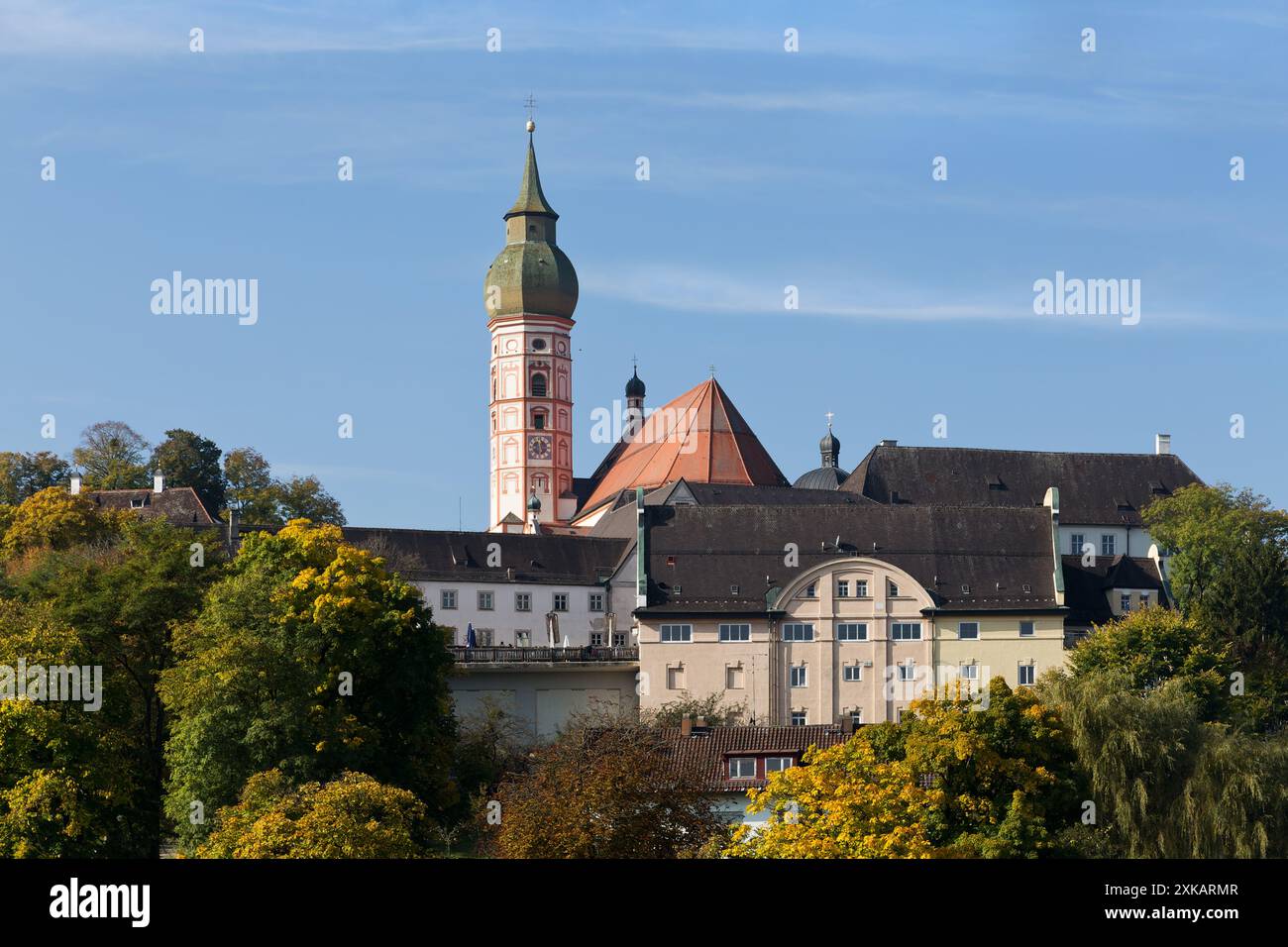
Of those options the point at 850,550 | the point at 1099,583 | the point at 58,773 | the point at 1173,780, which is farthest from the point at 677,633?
the point at 58,773

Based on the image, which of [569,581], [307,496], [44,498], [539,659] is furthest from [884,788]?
[307,496]

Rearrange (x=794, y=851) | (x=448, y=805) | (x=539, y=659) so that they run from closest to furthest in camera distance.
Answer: (x=794, y=851) → (x=448, y=805) → (x=539, y=659)

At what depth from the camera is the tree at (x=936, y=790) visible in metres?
47.3

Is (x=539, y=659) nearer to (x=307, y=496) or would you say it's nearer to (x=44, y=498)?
(x=44, y=498)

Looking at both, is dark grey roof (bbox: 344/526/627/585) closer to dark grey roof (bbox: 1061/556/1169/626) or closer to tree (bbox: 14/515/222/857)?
dark grey roof (bbox: 1061/556/1169/626)

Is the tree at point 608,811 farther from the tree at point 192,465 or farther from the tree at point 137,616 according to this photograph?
the tree at point 192,465

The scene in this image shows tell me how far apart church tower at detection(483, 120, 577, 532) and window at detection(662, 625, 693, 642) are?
198ft

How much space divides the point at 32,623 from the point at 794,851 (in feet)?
84.9

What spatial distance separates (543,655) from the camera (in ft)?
273

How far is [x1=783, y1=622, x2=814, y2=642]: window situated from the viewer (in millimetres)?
86500

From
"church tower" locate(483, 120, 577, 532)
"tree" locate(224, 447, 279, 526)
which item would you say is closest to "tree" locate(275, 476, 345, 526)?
"tree" locate(224, 447, 279, 526)

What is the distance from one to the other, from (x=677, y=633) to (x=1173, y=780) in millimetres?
29346

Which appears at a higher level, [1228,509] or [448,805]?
[1228,509]
